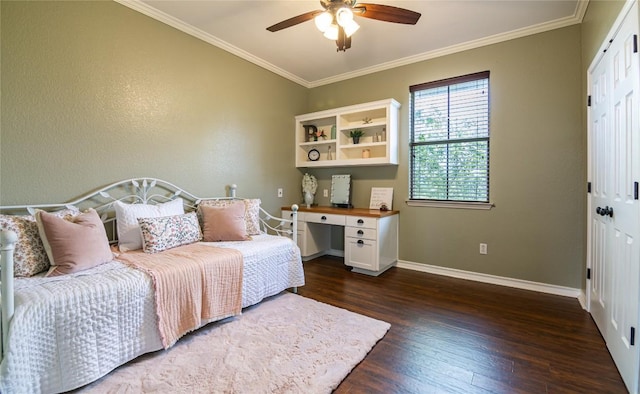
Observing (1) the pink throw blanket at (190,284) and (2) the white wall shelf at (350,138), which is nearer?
(1) the pink throw blanket at (190,284)

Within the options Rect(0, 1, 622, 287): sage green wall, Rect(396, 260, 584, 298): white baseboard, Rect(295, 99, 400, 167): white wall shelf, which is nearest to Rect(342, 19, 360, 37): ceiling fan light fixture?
Rect(295, 99, 400, 167): white wall shelf

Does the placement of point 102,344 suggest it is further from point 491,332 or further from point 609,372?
point 609,372

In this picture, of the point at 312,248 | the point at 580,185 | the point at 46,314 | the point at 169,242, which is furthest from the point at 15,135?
the point at 580,185

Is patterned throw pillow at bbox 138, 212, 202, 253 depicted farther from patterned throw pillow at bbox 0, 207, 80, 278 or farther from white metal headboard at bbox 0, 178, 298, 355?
patterned throw pillow at bbox 0, 207, 80, 278

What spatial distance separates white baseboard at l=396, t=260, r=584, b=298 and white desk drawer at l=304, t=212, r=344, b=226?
3.24 ft

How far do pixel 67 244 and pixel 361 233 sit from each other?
2.64 m

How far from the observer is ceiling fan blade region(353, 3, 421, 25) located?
2037mm

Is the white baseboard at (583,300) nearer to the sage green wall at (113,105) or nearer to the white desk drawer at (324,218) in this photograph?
the white desk drawer at (324,218)

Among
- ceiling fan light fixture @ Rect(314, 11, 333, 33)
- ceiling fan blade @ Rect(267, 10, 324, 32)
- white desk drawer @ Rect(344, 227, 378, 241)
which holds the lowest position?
white desk drawer @ Rect(344, 227, 378, 241)

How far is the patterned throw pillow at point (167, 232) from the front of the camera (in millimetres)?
2303

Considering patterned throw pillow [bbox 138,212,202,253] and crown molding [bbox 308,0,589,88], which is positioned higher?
crown molding [bbox 308,0,589,88]

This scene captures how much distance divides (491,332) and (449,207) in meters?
1.59

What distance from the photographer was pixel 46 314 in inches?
55.9

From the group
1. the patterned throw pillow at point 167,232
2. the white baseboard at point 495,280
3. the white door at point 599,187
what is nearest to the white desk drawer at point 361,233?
the white baseboard at point 495,280
